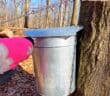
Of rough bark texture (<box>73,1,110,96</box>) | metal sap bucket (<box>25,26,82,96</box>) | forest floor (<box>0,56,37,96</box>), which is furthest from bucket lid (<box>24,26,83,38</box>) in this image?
forest floor (<box>0,56,37,96</box>)

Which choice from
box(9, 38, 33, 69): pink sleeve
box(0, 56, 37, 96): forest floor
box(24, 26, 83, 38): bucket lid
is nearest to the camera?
box(9, 38, 33, 69): pink sleeve

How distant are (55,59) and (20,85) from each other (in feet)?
6.01

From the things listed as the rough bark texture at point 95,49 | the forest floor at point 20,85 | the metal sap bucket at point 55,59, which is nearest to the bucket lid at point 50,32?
the metal sap bucket at point 55,59

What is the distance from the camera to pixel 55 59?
2500 mm

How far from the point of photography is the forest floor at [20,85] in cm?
392

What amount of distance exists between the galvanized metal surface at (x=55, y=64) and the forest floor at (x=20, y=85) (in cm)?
114

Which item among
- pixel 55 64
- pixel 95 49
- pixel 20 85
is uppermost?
pixel 95 49

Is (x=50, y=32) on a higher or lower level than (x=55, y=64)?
higher

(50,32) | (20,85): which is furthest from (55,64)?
(20,85)

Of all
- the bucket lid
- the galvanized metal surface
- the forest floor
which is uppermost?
the bucket lid

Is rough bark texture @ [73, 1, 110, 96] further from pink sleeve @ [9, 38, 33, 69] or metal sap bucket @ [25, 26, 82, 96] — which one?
pink sleeve @ [9, 38, 33, 69]

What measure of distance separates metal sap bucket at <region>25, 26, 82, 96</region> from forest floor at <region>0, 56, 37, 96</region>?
3.75 feet

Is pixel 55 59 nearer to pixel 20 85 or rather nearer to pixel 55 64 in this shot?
pixel 55 64

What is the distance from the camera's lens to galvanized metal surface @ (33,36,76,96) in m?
2.48
